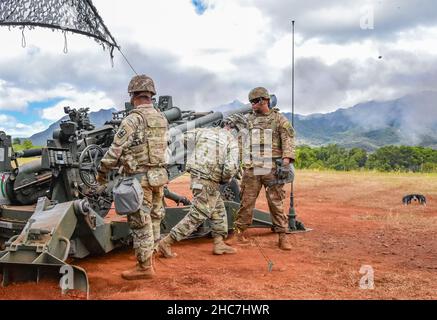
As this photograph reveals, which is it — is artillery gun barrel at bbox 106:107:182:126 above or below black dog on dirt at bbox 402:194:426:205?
above

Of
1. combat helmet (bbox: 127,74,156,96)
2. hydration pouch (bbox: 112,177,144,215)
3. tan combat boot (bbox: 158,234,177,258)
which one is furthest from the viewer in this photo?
tan combat boot (bbox: 158,234,177,258)

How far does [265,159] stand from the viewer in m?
7.07

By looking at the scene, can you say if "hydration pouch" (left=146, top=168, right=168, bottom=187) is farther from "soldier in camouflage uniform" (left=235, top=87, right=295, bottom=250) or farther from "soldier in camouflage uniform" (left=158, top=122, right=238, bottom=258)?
"soldier in camouflage uniform" (left=235, top=87, right=295, bottom=250)

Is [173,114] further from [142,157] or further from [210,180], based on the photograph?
[142,157]

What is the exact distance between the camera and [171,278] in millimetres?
5367

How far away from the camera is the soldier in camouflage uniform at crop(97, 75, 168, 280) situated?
5.34 meters

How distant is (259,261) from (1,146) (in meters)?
3.54

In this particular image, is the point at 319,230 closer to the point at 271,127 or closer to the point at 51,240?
the point at 271,127

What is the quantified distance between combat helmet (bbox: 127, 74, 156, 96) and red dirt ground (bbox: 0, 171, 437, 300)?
194cm

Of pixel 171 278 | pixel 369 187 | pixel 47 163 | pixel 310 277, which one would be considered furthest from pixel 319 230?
pixel 369 187

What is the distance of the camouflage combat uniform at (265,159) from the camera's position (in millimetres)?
6961

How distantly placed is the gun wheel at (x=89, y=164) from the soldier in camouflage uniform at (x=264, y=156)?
1958mm

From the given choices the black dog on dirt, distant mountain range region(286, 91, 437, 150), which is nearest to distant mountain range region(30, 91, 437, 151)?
distant mountain range region(286, 91, 437, 150)

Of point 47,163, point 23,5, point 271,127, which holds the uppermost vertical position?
point 23,5
